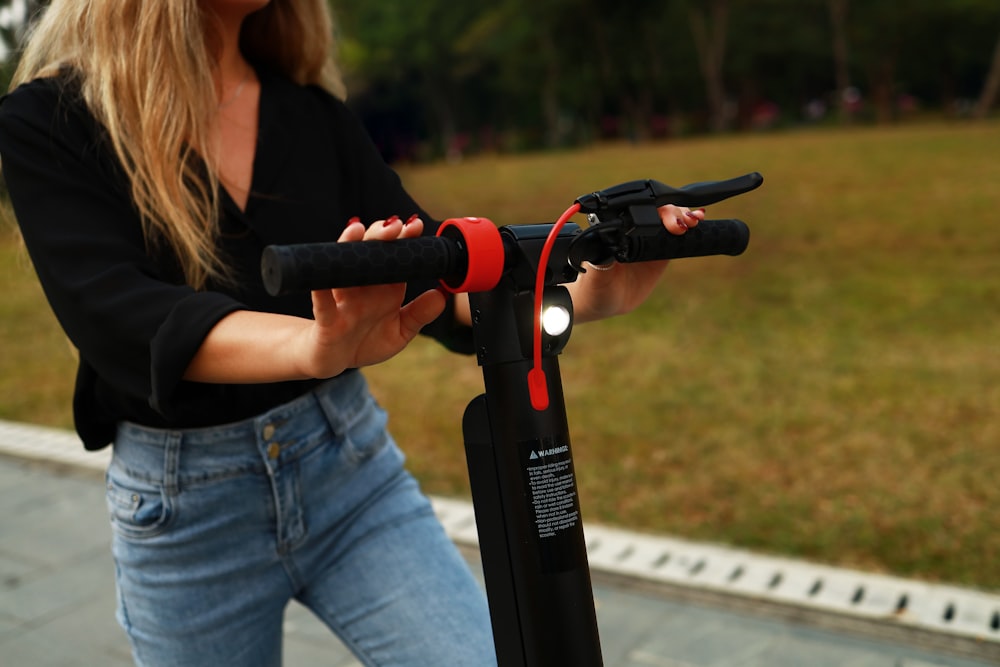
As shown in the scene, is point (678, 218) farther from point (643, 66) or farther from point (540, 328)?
point (643, 66)

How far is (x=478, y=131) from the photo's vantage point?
40000mm

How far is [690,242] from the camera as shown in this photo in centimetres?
131

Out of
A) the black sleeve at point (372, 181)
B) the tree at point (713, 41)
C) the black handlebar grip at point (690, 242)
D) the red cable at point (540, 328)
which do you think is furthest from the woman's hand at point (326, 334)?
the tree at point (713, 41)

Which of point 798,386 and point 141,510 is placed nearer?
point 141,510

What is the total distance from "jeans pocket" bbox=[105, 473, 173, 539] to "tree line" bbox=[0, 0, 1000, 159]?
24.3m

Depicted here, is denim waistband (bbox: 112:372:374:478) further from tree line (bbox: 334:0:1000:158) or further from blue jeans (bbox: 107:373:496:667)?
tree line (bbox: 334:0:1000:158)

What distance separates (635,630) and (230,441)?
2034 mm

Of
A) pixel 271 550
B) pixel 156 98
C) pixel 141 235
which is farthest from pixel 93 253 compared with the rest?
pixel 271 550

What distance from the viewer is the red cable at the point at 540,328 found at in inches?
44.8

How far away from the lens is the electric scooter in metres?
1.16

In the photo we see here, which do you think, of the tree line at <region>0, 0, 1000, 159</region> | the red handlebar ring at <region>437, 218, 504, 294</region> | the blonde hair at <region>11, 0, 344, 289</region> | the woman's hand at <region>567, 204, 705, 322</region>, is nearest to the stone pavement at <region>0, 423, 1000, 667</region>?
the woman's hand at <region>567, 204, 705, 322</region>

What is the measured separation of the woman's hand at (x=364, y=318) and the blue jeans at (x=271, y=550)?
52 cm

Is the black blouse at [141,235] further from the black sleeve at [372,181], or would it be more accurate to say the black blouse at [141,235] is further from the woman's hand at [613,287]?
the woman's hand at [613,287]

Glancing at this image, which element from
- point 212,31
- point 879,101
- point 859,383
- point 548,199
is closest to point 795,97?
point 879,101
